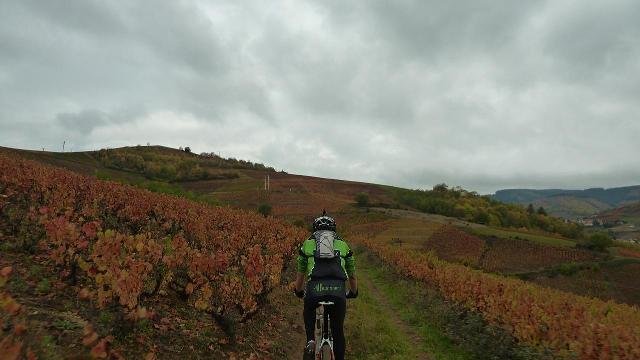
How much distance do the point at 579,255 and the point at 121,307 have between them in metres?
80.9

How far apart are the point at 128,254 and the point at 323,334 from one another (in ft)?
17.4

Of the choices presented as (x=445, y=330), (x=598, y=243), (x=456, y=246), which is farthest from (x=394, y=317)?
(x=598, y=243)

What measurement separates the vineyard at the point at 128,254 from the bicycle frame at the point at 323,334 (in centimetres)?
296

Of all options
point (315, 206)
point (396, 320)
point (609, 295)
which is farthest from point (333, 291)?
point (315, 206)

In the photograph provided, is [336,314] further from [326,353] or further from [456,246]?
[456,246]

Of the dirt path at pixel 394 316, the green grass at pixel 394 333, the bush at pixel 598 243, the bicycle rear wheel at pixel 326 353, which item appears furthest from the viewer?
the bush at pixel 598 243

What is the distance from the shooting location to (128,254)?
10.2m

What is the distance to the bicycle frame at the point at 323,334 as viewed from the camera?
7.55 m

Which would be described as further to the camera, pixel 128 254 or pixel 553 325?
pixel 553 325

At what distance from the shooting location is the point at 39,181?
59.9 feet

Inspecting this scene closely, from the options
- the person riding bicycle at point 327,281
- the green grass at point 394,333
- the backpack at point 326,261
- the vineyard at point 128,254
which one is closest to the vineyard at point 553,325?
the green grass at point 394,333

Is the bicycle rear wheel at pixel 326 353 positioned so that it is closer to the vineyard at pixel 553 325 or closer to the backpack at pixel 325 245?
the backpack at pixel 325 245

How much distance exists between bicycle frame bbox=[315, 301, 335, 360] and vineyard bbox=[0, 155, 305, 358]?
2.96m

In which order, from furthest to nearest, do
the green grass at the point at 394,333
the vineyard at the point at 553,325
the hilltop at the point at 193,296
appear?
the green grass at the point at 394,333 < the vineyard at the point at 553,325 < the hilltop at the point at 193,296
